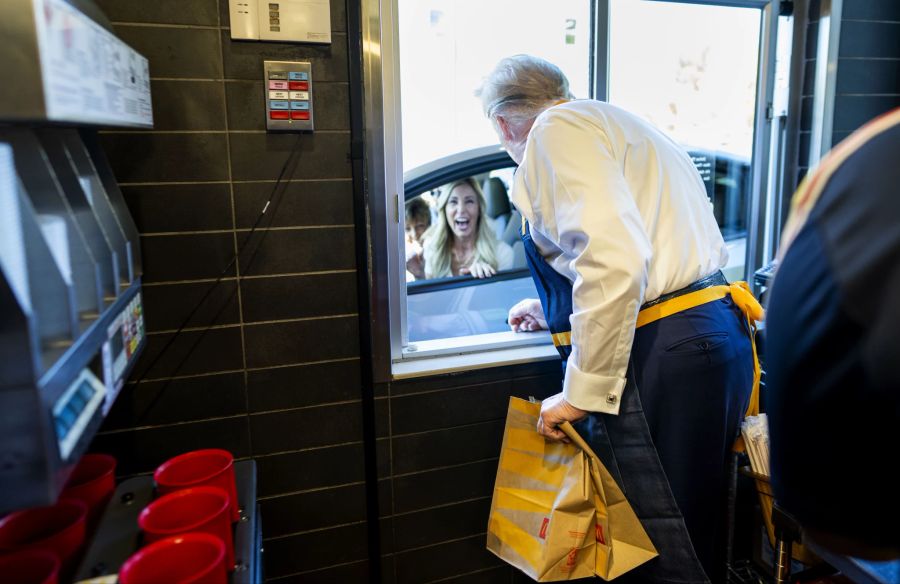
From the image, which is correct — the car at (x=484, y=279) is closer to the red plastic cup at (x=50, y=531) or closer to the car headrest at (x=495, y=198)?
the car headrest at (x=495, y=198)

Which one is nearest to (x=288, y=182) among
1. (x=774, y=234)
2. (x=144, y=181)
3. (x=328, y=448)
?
(x=144, y=181)

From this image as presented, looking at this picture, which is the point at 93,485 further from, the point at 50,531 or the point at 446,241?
the point at 446,241

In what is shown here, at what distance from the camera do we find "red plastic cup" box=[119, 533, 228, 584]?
946 mm

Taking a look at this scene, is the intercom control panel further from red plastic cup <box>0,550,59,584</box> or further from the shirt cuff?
red plastic cup <box>0,550,59,584</box>

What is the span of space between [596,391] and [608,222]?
402 millimetres

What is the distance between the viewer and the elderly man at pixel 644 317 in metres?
1.44

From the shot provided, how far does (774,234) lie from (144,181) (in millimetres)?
2155

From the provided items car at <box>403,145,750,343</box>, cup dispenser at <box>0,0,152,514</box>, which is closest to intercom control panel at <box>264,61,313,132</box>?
cup dispenser at <box>0,0,152,514</box>

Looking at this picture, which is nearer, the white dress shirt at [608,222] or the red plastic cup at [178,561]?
the red plastic cup at [178,561]

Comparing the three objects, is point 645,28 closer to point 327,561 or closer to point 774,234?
point 774,234

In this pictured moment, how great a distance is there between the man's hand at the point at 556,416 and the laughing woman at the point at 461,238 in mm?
1276

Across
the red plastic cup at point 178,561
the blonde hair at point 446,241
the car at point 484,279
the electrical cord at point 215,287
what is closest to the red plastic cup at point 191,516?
the red plastic cup at point 178,561

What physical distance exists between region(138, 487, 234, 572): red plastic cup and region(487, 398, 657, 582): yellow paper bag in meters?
0.75

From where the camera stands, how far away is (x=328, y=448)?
187 cm
